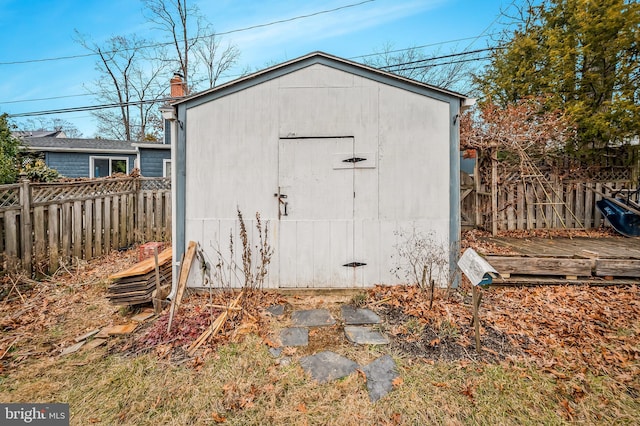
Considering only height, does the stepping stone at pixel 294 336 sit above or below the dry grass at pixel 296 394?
above

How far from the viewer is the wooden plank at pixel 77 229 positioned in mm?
4910

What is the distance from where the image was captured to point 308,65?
388cm

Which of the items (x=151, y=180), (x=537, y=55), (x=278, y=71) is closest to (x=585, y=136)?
(x=537, y=55)

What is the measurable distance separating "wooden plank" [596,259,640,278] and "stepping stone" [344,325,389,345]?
3606mm

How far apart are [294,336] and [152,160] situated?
11211 mm

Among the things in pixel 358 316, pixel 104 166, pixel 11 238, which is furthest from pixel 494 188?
pixel 104 166

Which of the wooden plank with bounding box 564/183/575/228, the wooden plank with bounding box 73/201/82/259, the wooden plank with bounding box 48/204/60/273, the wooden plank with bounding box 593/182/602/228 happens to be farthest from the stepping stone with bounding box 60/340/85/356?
the wooden plank with bounding box 593/182/602/228

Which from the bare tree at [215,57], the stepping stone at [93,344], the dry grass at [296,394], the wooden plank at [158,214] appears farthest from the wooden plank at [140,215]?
the bare tree at [215,57]

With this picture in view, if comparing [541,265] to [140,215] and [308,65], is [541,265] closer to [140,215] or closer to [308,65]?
[308,65]

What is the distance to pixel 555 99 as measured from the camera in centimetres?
715

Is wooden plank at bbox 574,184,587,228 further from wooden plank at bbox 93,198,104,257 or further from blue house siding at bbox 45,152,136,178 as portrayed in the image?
blue house siding at bbox 45,152,136,178

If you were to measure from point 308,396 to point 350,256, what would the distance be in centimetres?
207

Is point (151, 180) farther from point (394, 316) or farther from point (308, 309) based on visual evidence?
point (394, 316)

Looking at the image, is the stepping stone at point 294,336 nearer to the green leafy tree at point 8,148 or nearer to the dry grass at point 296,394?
the dry grass at point 296,394
